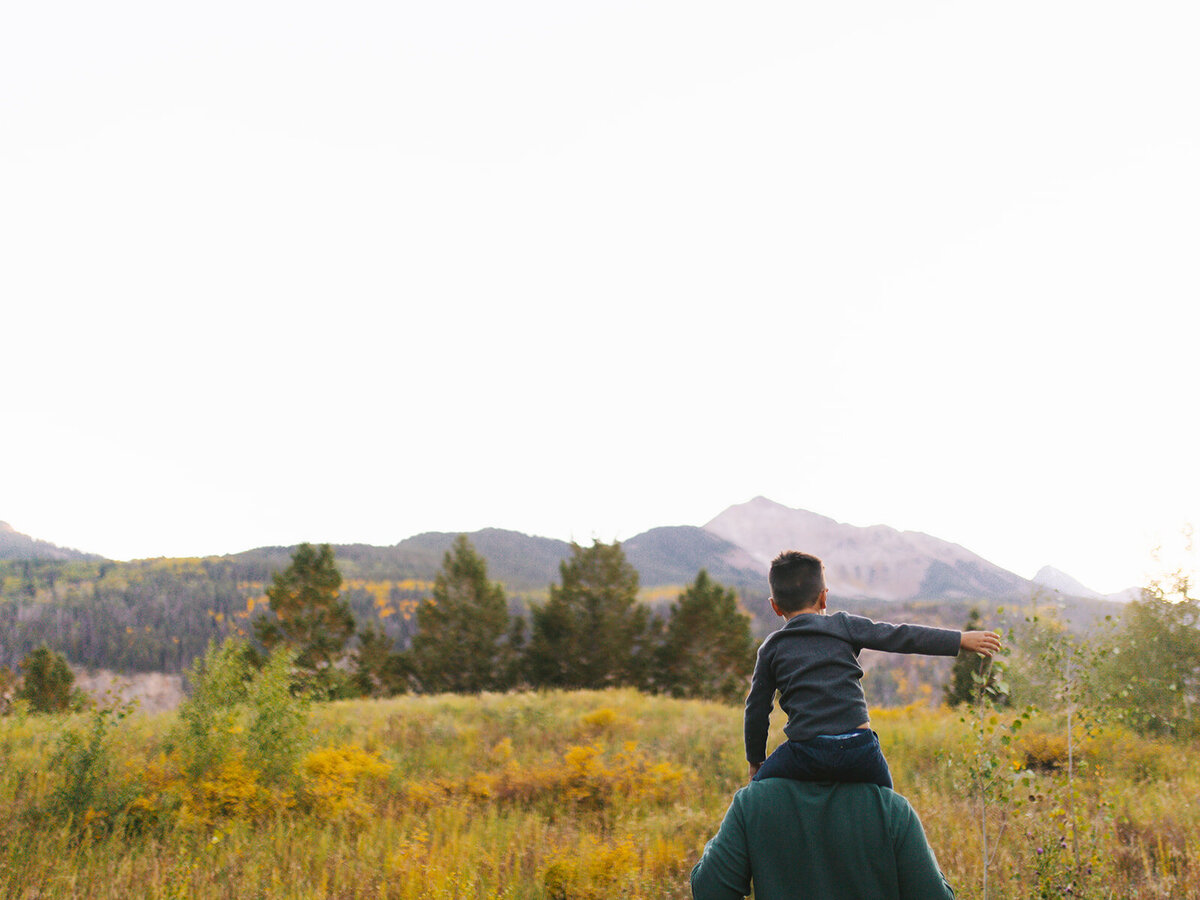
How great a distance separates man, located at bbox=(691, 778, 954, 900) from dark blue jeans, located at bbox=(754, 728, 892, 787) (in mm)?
50

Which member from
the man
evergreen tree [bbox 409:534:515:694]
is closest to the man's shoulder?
the man

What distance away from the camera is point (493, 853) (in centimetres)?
635

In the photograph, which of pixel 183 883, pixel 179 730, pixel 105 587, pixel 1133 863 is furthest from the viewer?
pixel 105 587

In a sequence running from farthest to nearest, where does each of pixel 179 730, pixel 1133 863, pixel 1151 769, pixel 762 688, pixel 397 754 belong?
pixel 397 754 → pixel 1151 769 → pixel 179 730 → pixel 1133 863 → pixel 762 688

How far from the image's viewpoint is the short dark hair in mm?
2914

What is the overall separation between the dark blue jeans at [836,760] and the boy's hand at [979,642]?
54 centimetres

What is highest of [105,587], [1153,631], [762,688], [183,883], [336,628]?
[762,688]

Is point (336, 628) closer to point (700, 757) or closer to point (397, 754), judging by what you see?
point (397, 754)

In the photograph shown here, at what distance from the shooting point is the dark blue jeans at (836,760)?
255cm

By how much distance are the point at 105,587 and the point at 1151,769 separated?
23358cm

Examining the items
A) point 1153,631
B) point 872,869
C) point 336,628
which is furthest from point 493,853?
point 336,628

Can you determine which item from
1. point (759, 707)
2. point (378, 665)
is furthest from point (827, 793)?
point (378, 665)

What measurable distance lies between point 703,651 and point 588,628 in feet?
22.7

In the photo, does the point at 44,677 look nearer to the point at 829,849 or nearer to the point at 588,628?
the point at 588,628
